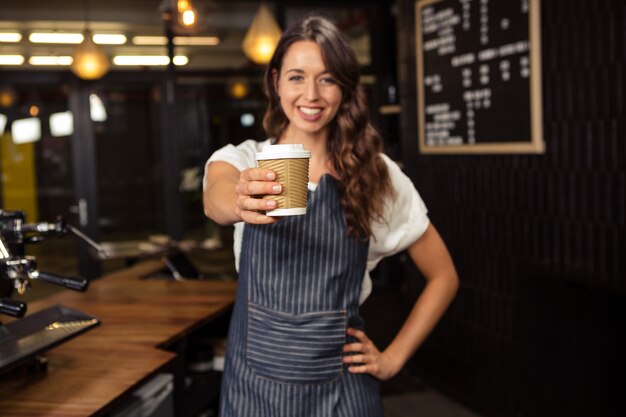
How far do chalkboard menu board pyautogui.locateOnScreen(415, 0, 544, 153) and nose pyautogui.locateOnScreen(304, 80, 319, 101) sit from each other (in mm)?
1913

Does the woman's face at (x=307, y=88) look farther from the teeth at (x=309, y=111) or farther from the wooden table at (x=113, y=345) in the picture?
the wooden table at (x=113, y=345)

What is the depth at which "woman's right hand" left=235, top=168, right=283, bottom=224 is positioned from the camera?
110 cm

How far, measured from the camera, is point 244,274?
1656 mm

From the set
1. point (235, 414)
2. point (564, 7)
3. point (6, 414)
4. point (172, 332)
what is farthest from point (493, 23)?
point (6, 414)

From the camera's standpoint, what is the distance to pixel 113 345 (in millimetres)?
1974

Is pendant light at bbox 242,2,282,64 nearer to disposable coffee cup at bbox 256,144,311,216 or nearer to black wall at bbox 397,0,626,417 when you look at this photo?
black wall at bbox 397,0,626,417

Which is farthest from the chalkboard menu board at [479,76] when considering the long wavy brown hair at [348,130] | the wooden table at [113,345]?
the long wavy brown hair at [348,130]

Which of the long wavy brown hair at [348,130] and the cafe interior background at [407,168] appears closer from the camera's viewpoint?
the long wavy brown hair at [348,130]

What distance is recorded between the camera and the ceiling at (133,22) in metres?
6.70

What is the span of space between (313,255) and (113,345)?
72 centimetres

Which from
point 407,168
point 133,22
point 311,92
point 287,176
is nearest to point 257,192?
point 287,176

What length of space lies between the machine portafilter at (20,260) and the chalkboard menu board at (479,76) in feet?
7.47

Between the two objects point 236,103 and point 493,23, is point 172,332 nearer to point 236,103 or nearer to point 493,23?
point 493,23

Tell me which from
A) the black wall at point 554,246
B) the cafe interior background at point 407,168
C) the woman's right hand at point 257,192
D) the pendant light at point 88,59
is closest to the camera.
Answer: the woman's right hand at point 257,192
